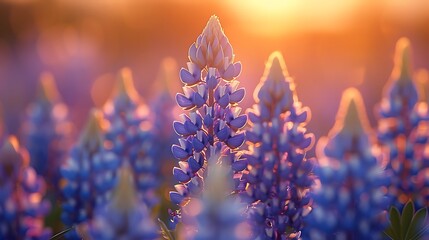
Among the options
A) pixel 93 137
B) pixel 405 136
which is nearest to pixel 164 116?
pixel 93 137

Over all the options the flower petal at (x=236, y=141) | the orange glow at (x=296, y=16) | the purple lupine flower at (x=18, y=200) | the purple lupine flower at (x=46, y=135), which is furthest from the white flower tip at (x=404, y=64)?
the orange glow at (x=296, y=16)

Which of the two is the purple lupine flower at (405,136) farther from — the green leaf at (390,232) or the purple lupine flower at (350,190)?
the purple lupine flower at (350,190)

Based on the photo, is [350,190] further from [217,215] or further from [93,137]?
[93,137]

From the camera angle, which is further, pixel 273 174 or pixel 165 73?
pixel 165 73

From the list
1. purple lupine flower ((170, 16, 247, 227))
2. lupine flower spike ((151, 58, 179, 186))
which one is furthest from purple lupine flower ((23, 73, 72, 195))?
purple lupine flower ((170, 16, 247, 227))

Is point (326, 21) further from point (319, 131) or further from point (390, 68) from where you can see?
point (319, 131)

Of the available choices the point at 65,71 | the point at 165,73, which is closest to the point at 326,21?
the point at 65,71

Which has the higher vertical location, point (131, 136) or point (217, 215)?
point (217, 215)
